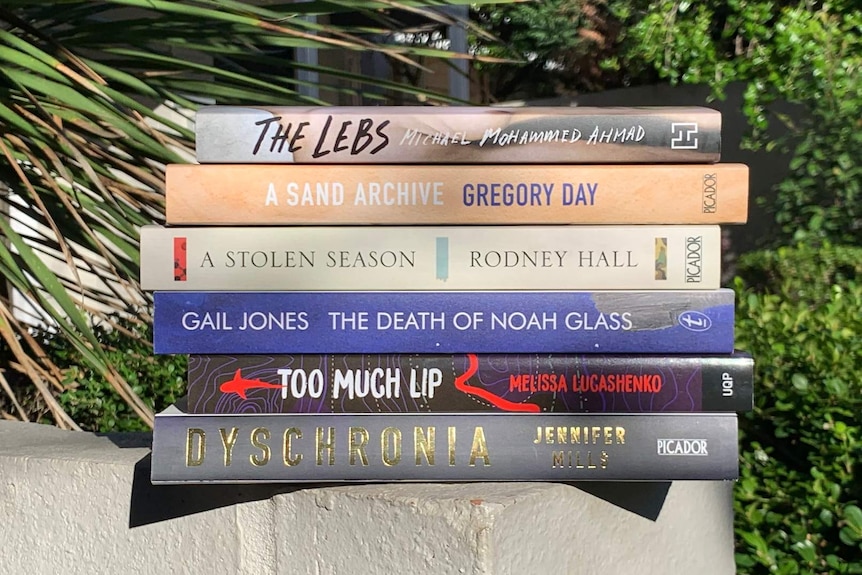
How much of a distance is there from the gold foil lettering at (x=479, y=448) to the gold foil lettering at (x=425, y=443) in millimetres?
48

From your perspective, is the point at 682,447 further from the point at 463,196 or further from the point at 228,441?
the point at 228,441

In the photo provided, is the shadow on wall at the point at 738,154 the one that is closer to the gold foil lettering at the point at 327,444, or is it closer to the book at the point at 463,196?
the book at the point at 463,196

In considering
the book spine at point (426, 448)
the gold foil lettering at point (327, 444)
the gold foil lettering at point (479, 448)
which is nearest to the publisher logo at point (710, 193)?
the book spine at point (426, 448)

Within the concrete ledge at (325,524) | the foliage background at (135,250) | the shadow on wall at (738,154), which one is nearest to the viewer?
the concrete ledge at (325,524)

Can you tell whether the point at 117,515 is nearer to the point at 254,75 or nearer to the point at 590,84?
the point at 254,75

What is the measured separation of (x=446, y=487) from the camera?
3.25 feet

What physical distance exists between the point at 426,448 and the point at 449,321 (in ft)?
0.51

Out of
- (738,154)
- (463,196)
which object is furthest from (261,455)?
(738,154)

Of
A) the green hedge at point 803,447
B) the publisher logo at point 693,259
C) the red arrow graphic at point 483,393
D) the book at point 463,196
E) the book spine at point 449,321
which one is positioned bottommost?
the green hedge at point 803,447

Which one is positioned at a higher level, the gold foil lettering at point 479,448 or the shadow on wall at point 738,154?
the shadow on wall at point 738,154

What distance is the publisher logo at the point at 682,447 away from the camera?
1.00 metres

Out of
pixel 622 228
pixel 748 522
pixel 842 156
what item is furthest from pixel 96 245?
pixel 842 156

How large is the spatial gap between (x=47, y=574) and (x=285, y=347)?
0.56m

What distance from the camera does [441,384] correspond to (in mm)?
1005
